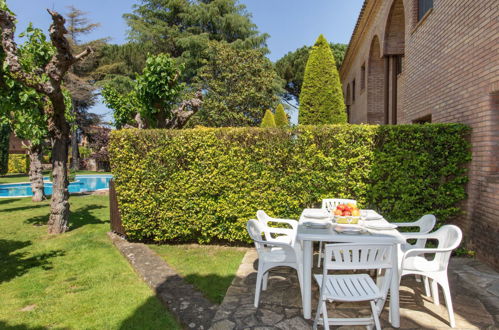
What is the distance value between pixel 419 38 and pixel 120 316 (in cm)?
828

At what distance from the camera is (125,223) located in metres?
6.30

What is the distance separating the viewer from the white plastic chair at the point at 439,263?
3.05m

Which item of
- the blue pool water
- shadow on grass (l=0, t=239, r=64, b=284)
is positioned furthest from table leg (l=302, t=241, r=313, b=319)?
the blue pool water

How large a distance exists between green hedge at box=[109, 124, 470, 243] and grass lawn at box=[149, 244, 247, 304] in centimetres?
26

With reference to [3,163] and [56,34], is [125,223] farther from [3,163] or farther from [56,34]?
[3,163]

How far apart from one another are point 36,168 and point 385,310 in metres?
12.5

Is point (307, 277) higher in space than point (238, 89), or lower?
lower

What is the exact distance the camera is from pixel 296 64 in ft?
109

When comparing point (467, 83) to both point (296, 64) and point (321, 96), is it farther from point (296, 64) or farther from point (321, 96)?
point (296, 64)

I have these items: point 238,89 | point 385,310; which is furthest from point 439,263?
point 238,89

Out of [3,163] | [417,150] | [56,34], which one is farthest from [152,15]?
[417,150]

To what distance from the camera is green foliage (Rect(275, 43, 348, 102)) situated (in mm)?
32531

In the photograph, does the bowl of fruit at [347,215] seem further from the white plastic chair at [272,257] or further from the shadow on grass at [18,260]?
the shadow on grass at [18,260]

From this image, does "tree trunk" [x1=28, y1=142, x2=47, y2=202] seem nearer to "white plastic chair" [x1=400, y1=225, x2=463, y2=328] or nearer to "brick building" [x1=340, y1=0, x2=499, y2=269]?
"white plastic chair" [x1=400, y1=225, x2=463, y2=328]
